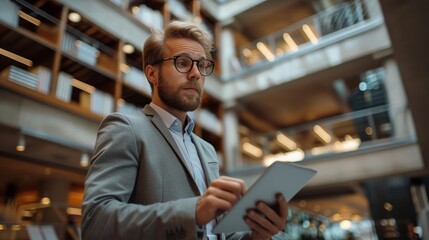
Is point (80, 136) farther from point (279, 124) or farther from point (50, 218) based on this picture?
point (279, 124)

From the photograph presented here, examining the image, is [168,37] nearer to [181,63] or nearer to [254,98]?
[181,63]

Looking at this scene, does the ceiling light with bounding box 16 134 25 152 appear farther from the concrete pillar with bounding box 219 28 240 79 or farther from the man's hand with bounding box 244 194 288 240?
the concrete pillar with bounding box 219 28 240 79

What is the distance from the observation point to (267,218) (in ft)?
2.74

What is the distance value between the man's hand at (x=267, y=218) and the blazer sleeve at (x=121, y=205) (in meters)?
0.14

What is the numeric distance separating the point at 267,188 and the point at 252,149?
395 inches

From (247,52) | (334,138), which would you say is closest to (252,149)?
(247,52)

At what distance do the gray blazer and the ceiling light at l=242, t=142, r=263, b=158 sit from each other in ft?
31.5

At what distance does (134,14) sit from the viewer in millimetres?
7340

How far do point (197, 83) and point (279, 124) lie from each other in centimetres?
1066

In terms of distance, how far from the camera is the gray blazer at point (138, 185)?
2.45ft

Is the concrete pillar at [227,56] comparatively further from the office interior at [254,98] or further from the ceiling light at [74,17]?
the ceiling light at [74,17]

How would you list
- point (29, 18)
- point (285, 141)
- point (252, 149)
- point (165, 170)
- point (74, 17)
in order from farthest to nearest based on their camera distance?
point (252, 149), point (285, 141), point (74, 17), point (29, 18), point (165, 170)

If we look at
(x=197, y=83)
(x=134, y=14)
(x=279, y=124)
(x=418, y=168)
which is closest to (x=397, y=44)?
(x=197, y=83)

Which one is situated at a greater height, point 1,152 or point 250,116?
point 250,116
